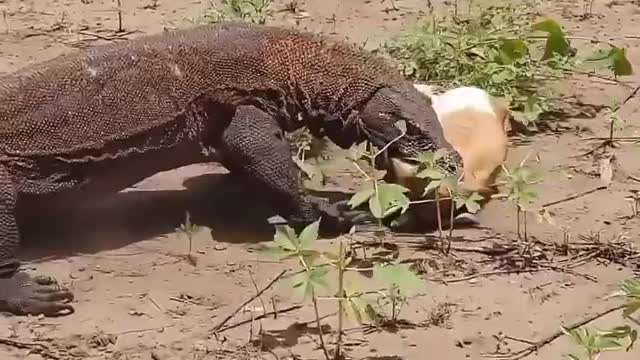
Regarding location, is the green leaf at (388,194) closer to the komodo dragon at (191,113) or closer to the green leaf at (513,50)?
the komodo dragon at (191,113)

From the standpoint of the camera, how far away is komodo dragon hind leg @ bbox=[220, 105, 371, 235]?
4309mm

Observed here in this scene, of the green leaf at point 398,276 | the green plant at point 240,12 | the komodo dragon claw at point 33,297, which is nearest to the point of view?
the green leaf at point 398,276

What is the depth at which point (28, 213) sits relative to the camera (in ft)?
13.8

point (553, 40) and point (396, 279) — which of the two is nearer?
point (396, 279)

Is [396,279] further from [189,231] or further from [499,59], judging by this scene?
[499,59]

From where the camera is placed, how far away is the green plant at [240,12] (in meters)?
6.16

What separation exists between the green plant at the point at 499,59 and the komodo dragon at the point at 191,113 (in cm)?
94

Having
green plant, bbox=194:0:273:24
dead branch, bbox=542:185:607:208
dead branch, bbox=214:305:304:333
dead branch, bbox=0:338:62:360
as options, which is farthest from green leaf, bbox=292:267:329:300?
green plant, bbox=194:0:273:24

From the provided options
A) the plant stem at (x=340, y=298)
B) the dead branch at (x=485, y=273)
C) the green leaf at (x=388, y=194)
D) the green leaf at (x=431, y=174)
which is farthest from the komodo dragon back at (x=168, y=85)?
the plant stem at (x=340, y=298)

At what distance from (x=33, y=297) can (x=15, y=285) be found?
0.29 feet

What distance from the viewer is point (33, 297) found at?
372 cm

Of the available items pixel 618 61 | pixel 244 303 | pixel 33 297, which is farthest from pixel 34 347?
pixel 618 61

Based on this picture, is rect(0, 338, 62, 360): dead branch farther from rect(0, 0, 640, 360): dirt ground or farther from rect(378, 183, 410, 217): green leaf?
rect(378, 183, 410, 217): green leaf

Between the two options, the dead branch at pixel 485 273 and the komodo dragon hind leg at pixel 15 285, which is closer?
the komodo dragon hind leg at pixel 15 285
